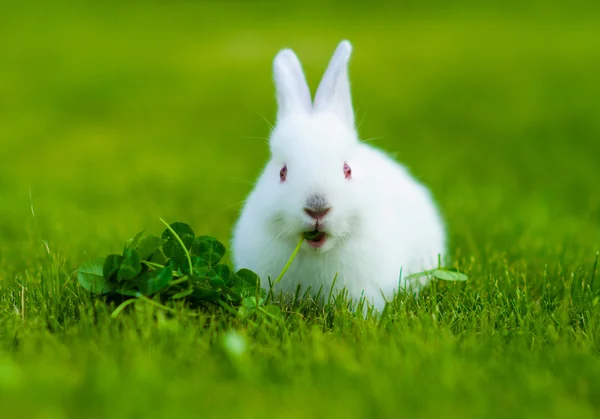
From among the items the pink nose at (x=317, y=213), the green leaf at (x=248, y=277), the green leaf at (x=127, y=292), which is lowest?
the green leaf at (x=127, y=292)

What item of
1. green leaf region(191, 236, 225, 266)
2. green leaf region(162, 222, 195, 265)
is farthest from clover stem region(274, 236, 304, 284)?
green leaf region(162, 222, 195, 265)

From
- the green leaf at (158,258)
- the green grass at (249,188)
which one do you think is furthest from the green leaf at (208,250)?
the green grass at (249,188)

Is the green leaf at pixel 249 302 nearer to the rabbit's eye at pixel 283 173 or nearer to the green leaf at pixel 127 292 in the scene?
the green leaf at pixel 127 292

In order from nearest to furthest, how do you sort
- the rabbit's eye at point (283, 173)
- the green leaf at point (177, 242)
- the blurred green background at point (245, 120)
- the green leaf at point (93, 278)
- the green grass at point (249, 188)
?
the green grass at point (249, 188) < the green leaf at point (93, 278) < the green leaf at point (177, 242) < the rabbit's eye at point (283, 173) < the blurred green background at point (245, 120)

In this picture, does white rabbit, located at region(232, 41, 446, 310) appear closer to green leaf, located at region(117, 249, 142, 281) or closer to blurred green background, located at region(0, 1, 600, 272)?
blurred green background, located at region(0, 1, 600, 272)

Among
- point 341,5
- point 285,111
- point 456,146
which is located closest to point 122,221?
point 285,111

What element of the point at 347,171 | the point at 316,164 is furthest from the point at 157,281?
the point at 347,171

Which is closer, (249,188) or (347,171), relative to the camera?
(347,171)

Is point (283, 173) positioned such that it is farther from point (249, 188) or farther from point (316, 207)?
point (249, 188)
